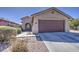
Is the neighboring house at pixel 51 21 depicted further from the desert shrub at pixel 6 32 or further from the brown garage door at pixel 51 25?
the desert shrub at pixel 6 32

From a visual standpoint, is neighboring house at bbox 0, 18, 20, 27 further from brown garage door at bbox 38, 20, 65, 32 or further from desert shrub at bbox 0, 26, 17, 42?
brown garage door at bbox 38, 20, 65, 32

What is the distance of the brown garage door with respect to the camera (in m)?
11.7

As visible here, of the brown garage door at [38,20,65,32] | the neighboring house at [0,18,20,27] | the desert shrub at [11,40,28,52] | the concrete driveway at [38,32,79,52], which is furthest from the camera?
the brown garage door at [38,20,65,32]

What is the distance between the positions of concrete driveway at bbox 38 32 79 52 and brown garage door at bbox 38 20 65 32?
392 mm

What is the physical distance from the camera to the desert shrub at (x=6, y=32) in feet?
32.5

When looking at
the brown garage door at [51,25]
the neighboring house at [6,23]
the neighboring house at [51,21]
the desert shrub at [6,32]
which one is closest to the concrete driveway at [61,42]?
the brown garage door at [51,25]

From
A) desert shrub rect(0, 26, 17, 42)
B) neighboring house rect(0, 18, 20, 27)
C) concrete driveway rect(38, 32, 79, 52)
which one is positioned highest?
neighboring house rect(0, 18, 20, 27)

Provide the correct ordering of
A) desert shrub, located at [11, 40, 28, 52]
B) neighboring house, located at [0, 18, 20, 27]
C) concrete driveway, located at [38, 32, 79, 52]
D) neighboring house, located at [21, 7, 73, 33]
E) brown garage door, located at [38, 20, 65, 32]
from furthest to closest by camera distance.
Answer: brown garage door, located at [38, 20, 65, 32] < neighboring house, located at [21, 7, 73, 33] < neighboring house, located at [0, 18, 20, 27] < concrete driveway, located at [38, 32, 79, 52] < desert shrub, located at [11, 40, 28, 52]

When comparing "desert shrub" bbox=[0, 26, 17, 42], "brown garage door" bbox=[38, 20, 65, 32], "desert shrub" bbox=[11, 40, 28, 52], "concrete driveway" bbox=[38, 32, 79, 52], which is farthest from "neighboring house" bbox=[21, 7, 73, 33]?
"desert shrub" bbox=[11, 40, 28, 52]

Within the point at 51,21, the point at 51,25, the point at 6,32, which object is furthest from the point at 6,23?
the point at 51,25

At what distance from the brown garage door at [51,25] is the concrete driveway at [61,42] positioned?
0.39 meters

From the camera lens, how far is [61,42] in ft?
32.9
